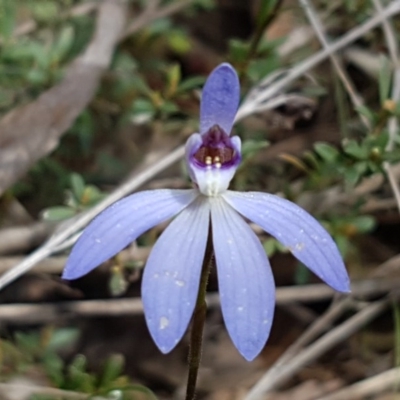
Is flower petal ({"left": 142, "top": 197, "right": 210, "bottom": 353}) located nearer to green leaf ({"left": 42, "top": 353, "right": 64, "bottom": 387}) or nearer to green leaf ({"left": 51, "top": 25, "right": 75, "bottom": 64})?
green leaf ({"left": 42, "top": 353, "right": 64, "bottom": 387})

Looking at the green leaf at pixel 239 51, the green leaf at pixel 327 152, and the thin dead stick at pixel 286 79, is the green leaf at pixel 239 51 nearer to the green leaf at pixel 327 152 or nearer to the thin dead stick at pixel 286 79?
the thin dead stick at pixel 286 79

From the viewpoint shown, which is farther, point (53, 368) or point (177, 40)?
point (177, 40)

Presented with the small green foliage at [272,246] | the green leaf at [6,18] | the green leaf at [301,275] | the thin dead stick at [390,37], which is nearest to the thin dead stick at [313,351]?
the green leaf at [301,275]

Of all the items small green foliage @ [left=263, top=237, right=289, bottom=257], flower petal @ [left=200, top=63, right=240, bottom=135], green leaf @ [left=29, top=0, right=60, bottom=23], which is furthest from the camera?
green leaf @ [left=29, top=0, right=60, bottom=23]

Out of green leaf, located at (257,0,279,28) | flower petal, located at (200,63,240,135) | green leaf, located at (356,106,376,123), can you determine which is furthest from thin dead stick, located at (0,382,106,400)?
green leaf, located at (257,0,279,28)

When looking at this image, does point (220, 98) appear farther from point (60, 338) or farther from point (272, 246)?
point (60, 338)

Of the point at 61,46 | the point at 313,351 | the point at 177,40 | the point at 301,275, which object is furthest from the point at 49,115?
the point at 313,351
